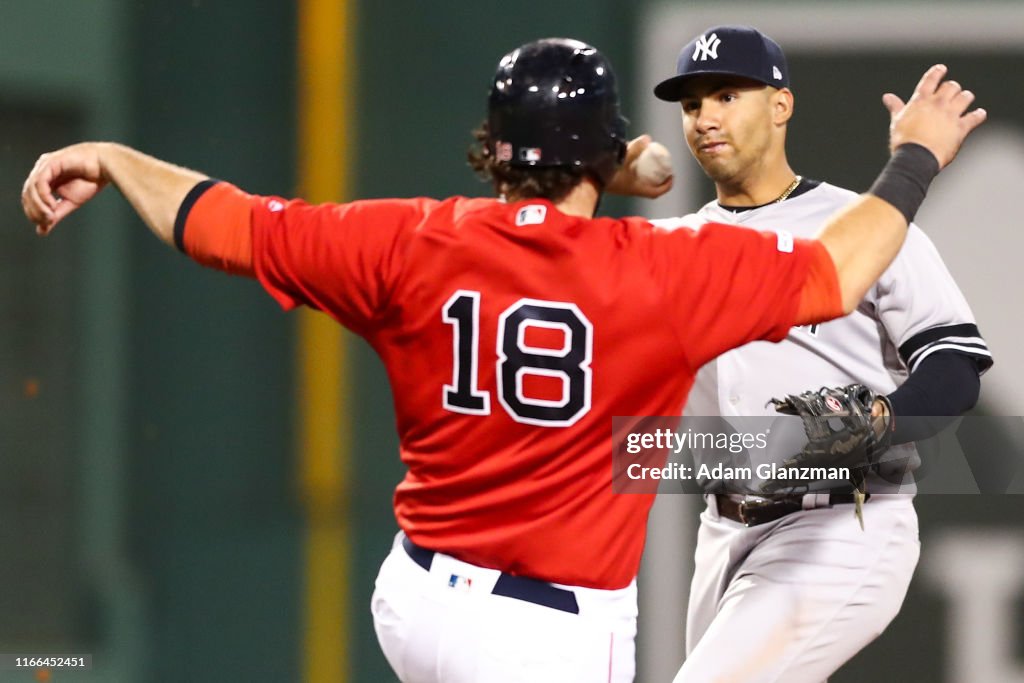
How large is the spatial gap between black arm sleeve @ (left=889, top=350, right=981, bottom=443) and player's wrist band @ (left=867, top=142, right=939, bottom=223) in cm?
57

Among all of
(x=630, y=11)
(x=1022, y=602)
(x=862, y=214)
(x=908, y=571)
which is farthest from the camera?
(x=630, y=11)

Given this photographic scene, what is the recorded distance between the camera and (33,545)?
13.1ft

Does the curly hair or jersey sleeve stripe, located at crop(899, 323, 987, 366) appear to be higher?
the curly hair

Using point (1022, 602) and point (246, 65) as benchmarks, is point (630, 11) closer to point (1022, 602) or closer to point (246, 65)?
point (246, 65)

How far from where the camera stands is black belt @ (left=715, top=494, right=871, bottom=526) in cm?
246

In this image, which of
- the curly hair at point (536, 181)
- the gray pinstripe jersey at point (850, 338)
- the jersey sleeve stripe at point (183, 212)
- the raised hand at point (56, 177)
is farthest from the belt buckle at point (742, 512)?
the raised hand at point (56, 177)

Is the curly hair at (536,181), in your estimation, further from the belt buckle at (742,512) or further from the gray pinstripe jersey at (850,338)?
the belt buckle at (742,512)

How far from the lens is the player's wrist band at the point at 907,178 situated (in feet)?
5.87

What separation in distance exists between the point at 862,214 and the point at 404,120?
7.94ft

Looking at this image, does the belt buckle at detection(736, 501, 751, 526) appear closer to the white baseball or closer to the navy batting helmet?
the white baseball

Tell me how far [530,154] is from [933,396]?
0.95 metres

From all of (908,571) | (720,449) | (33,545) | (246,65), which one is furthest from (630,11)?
(33,545)

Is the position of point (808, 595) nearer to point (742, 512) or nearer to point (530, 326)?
point (742, 512)

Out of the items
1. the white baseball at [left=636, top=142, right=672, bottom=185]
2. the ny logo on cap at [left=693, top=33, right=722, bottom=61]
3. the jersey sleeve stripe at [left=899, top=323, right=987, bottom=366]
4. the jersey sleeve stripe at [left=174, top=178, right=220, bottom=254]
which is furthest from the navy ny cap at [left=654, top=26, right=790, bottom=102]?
the jersey sleeve stripe at [left=174, top=178, right=220, bottom=254]
